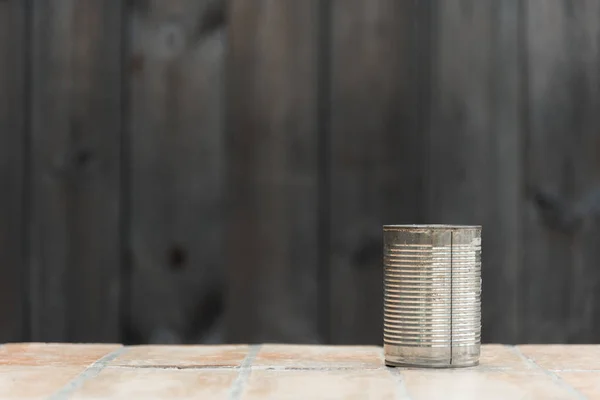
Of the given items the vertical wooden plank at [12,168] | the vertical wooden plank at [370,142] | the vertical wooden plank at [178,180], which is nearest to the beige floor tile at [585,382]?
the vertical wooden plank at [370,142]

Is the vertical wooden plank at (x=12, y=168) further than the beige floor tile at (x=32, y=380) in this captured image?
Yes

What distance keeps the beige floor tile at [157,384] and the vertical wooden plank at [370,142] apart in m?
0.31

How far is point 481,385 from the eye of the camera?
0.99m

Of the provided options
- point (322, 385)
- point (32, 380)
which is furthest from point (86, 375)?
point (322, 385)

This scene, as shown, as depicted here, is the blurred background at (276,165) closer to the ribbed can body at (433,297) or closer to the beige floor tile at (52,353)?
the beige floor tile at (52,353)

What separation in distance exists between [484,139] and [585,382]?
0.45 meters

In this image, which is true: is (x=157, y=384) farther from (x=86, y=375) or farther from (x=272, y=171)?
(x=272, y=171)

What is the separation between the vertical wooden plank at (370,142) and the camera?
4.41ft

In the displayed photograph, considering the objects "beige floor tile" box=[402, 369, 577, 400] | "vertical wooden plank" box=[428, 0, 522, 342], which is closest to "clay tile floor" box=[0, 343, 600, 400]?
"beige floor tile" box=[402, 369, 577, 400]

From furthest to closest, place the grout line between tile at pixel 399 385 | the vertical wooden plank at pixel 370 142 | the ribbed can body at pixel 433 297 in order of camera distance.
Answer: the vertical wooden plank at pixel 370 142 < the ribbed can body at pixel 433 297 < the grout line between tile at pixel 399 385

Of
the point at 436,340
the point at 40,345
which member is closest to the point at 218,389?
the point at 436,340

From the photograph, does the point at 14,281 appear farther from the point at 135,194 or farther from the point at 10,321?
the point at 135,194

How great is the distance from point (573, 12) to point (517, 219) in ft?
1.07

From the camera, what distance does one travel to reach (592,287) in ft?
4.45
